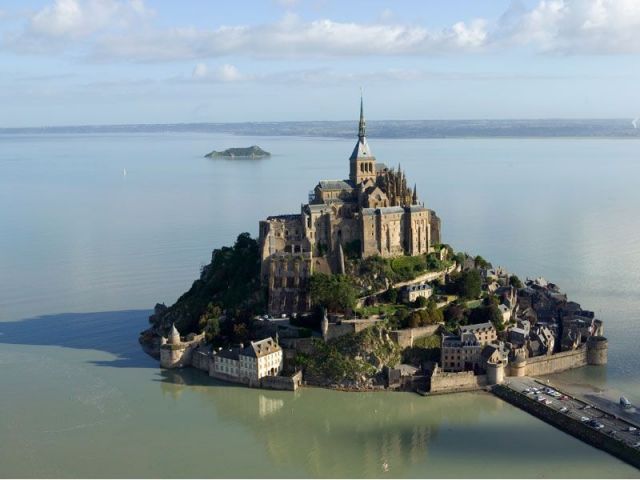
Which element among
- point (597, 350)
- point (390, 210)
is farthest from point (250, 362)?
point (597, 350)

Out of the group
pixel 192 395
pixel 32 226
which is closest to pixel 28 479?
pixel 192 395

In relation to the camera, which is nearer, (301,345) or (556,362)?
(301,345)

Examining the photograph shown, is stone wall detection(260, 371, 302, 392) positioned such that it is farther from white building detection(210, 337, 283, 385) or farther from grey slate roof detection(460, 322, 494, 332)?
grey slate roof detection(460, 322, 494, 332)

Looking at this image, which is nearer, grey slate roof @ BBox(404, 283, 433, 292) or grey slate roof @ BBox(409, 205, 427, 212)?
grey slate roof @ BBox(404, 283, 433, 292)

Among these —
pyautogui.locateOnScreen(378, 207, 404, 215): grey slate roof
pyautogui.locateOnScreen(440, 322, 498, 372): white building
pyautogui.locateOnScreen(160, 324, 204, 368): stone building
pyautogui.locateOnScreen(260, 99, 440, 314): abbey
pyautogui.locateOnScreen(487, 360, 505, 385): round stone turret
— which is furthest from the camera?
pyautogui.locateOnScreen(378, 207, 404, 215): grey slate roof

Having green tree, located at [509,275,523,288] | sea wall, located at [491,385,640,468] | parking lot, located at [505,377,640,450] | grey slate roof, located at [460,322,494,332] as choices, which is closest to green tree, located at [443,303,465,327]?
grey slate roof, located at [460,322,494,332]

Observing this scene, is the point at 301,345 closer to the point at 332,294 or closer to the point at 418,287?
the point at 332,294
